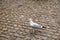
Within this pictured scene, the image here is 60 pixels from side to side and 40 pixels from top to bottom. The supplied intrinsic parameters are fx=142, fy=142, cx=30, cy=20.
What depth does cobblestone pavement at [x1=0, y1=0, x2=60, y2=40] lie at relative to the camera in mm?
4047

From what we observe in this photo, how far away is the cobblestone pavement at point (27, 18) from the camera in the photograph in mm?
4047

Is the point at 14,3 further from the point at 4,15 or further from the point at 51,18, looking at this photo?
the point at 51,18

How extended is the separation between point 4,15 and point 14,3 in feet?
5.01

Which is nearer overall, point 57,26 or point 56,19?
point 57,26

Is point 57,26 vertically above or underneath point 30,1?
underneath

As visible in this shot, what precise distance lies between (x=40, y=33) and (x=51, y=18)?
117 cm

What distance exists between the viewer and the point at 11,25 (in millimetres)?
4590

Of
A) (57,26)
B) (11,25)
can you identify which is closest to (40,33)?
(57,26)

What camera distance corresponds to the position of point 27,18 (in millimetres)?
5121

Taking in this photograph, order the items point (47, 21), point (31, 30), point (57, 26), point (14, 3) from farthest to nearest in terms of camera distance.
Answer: point (14, 3) < point (47, 21) < point (57, 26) < point (31, 30)

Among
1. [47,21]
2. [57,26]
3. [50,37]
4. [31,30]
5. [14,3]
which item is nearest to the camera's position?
[50,37]

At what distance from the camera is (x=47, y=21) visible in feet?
16.0

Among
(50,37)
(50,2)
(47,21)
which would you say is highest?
(50,2)

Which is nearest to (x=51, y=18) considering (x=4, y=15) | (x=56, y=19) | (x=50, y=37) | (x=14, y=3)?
(x=56, y=19)
